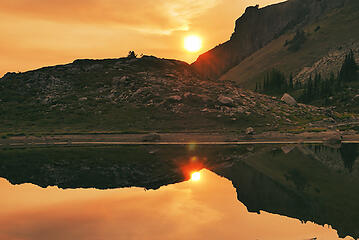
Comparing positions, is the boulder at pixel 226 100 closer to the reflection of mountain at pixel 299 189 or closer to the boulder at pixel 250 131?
the boulder at pixel 250 131

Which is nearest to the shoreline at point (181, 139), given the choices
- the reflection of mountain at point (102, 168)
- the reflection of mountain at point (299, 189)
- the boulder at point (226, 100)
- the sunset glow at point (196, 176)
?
the reflection of mountain at point (102, 168)

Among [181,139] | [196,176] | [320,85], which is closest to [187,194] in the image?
[196,176]

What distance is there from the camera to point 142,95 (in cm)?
11281

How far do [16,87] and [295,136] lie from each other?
8953 cm

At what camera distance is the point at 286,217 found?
77.1 feet

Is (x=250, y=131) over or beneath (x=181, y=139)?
over

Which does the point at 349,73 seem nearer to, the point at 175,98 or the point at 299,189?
the point at 175,98

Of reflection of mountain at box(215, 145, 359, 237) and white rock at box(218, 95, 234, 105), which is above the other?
white rock at box(218, 95, 234, 105)

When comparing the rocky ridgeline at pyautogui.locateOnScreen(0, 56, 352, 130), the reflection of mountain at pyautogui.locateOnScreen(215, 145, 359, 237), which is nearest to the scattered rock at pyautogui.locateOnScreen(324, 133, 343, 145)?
the rocky ridgeline at pyautogui.locateOnScreen(0, 56, 352, 130)

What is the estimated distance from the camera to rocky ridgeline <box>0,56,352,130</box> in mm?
100562

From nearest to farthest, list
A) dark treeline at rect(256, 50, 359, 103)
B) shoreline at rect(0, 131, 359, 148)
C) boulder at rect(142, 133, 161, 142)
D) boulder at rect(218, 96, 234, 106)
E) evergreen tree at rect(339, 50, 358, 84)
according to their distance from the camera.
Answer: shoreline at rect(0, 131, 359, 148), boulder at rect(142, 133, 161, 142), boulder at rect(218, 96, 234, 106), dark treeline at rect(256, 50, 359, 103), evergreen tree at rect(339, 50, 358, 84)

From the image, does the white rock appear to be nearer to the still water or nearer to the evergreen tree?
the still water

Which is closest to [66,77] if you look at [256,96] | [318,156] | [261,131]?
[256,96]

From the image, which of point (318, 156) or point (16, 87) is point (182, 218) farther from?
point (16, 87)
